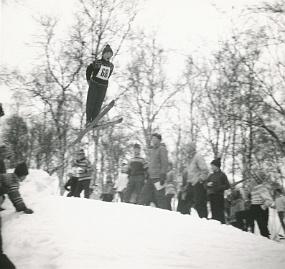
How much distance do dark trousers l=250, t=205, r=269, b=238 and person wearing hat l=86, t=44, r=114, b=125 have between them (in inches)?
159

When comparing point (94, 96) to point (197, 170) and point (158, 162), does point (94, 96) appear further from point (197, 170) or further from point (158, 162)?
point (197, 170)

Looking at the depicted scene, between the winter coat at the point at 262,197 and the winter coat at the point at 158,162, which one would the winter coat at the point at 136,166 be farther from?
the winter coat at the point at 262,197

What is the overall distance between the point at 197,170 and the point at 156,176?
0.90m

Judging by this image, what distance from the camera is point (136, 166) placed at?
897 cm

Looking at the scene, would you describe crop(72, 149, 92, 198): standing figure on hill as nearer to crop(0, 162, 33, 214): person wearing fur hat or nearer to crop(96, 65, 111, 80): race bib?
crop(96, 65, 111, 80): race bib

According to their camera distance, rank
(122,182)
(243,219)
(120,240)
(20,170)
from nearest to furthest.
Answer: (120,240)
(20,170)
(243,219)
(122,182)

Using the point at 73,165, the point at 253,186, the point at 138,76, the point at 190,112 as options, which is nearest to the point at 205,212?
the point at 253,186

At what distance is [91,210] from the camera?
249 inches

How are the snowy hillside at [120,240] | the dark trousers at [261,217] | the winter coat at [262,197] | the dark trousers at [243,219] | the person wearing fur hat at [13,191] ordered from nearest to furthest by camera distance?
the snowy hillside at [120,240], the person wearing fur hat at [13,191], the dark trousers at [261,217], the winter coat at [262,197], the dark trousers at [243,219]

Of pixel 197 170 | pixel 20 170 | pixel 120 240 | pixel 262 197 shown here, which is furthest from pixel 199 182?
pixel 20 170

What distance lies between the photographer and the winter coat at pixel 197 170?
7.93 m

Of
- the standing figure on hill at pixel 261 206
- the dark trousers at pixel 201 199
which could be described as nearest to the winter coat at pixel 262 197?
the standing figure on hill at pixel 261 206

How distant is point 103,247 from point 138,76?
1755cm

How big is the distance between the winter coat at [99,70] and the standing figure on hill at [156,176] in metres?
1.70
